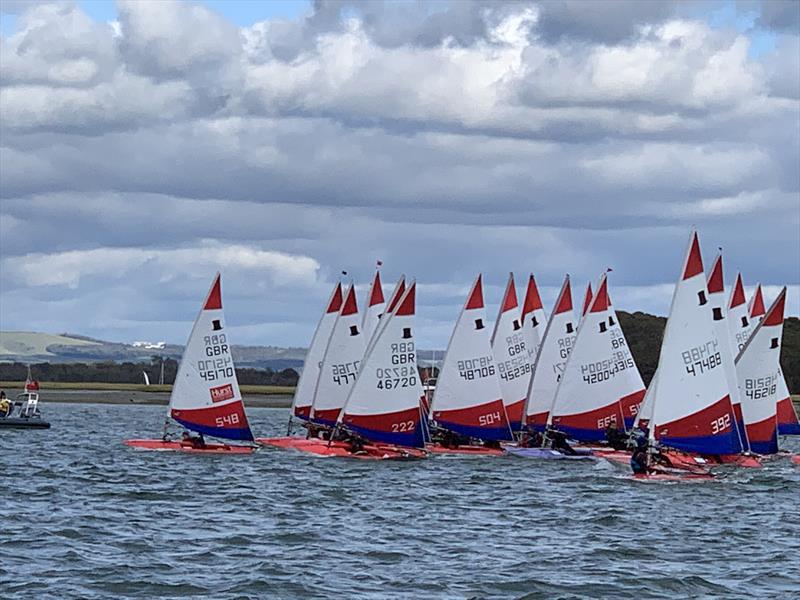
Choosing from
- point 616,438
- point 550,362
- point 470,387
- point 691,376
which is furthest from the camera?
point 550,362

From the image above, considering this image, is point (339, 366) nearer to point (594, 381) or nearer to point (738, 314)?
point (594, 381)

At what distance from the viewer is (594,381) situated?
71.2 metres

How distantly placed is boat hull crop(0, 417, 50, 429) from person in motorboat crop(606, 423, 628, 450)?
92.6 feet

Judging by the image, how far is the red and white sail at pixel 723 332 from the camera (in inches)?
2239

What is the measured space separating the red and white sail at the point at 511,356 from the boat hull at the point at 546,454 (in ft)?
26.3

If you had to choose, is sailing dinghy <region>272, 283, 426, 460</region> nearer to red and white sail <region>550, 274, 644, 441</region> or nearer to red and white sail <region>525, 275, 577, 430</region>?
red and white sail <region>550, 274, 644, 441</region>

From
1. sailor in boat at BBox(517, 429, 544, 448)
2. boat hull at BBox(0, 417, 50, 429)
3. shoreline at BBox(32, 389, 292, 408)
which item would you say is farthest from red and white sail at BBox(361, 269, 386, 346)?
shoreline at BBox(32, 389, 292, 408)

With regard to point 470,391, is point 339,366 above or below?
above

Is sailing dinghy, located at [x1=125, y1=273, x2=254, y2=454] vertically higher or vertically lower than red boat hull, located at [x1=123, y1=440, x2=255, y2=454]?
higher

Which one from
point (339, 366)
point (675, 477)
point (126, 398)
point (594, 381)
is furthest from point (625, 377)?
point (126, 398)

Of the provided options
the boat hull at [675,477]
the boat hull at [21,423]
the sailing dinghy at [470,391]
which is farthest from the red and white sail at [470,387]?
the boat hull at [21,423]

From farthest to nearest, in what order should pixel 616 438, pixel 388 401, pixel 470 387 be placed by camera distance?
1. pixel 470 387
2. pixel 616 438
3. pixel 388 401

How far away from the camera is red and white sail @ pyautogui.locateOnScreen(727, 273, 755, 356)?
81.4 metres

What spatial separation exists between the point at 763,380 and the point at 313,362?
18.9 m
